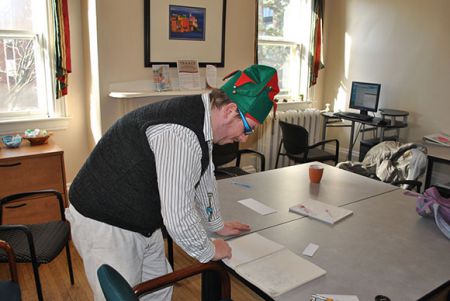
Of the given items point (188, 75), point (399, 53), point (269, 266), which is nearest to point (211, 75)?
point (188, 75)

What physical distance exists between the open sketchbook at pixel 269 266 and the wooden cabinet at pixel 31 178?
1.86 meters

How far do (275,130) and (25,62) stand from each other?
2648mm

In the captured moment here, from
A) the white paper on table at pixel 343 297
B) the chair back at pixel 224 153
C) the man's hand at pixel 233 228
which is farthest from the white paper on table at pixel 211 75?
the white paper on table at pixel 343 297

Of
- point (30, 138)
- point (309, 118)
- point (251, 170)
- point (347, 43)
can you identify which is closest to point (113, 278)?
point (30, 138)

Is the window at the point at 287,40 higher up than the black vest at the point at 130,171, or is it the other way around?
the window at the point at 287,40

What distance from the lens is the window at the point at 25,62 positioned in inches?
126

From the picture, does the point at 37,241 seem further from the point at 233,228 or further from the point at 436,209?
the point at 436,209

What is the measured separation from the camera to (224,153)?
3.48 metres

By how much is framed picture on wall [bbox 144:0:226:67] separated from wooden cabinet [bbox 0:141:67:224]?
4.04ft

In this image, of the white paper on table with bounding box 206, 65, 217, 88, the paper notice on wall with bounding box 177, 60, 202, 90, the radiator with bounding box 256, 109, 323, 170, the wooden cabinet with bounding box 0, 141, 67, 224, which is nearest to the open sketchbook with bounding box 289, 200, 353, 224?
the wooden cabinet with bounding box 0, 141, 67, 224

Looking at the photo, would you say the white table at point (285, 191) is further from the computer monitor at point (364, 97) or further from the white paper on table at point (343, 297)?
the computer monitor at point (364, 97)

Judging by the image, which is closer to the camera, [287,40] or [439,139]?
[439,139]

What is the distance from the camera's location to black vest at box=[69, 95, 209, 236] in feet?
4.01

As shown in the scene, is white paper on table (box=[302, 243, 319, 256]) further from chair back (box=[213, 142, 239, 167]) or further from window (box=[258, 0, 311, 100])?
window (box=[258, 0, 311, 100])
